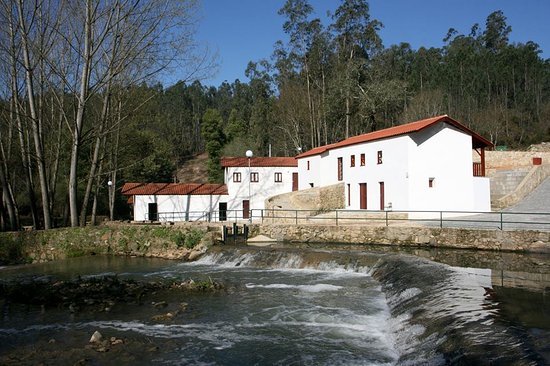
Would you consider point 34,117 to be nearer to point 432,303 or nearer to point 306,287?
point 306,287

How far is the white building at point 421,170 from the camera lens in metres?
26.9

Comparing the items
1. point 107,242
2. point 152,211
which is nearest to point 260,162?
point 152,211

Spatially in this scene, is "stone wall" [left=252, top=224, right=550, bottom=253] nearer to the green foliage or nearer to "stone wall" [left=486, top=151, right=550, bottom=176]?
the green foliage

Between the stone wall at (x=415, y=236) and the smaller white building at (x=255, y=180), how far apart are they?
519 inches

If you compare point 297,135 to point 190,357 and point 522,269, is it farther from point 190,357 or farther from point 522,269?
point 190,357

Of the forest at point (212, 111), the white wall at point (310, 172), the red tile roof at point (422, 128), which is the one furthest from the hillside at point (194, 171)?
the red tile roof at point (422, 128)

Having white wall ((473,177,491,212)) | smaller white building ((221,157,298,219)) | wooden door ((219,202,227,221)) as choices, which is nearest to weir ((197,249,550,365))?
white wall ((473,177,491,212))

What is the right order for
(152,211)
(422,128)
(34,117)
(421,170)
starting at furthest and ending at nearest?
(152,211)
(421,170)
(422,128)
(34,117)

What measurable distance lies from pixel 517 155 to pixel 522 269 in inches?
1216

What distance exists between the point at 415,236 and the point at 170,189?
865 inches

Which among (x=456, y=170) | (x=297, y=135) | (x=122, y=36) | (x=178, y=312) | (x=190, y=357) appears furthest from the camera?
(x=297, y=135)

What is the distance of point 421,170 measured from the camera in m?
27.0

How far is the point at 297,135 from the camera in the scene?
51062 mm

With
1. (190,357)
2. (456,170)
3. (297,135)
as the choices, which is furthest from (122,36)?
(297,135)
